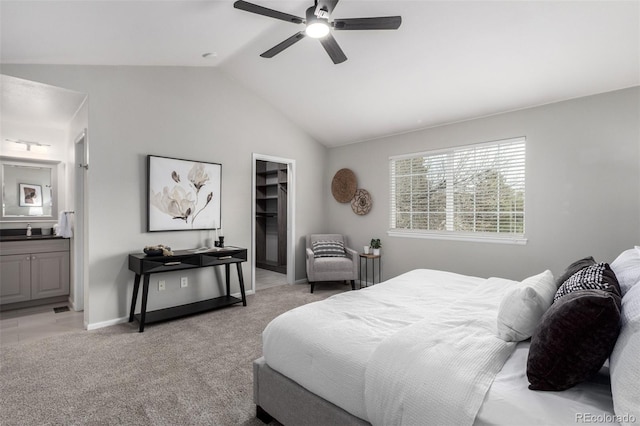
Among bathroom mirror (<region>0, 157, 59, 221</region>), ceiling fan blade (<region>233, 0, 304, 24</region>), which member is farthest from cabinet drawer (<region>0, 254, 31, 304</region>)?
ceiling fan blade (<region>233, 0, 304, 24</region>)

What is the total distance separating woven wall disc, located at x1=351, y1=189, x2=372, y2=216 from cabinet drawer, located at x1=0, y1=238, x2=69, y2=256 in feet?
13.7

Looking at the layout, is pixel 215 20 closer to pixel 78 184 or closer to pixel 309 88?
pixel 309 88

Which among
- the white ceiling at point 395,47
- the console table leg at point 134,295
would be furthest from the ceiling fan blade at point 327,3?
the console table leg at point 134,295

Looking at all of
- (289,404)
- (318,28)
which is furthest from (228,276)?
(318,28)

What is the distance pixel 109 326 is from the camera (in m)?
3.41

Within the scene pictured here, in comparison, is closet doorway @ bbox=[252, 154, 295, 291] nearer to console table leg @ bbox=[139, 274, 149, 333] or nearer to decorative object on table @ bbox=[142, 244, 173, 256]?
decorative object on table @ bbox=[142, 244, 173, 256]

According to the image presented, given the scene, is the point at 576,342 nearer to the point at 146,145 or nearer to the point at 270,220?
the point at 146,145

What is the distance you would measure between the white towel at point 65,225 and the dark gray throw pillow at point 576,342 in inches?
197

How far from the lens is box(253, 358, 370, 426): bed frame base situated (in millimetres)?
1432

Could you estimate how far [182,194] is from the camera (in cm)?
395

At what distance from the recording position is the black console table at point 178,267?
10.8 feet

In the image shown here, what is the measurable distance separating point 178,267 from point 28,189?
2.73 meters

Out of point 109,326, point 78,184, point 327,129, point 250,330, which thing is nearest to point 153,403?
point 250,330

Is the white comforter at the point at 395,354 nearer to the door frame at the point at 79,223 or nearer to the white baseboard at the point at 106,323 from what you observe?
the white baseboard at the point at 106,323
